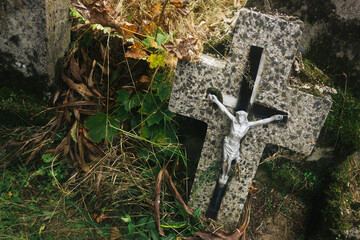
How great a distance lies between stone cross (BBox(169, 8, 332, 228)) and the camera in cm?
181

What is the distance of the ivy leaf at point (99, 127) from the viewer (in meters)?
2.35

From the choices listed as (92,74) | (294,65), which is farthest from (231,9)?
(92,74)

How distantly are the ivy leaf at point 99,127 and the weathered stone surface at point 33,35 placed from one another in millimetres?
489

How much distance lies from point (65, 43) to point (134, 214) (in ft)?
4.96

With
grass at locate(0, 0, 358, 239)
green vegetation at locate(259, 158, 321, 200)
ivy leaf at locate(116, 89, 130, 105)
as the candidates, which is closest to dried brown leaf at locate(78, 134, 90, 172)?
grass at locate(0, 0, 358, 239)

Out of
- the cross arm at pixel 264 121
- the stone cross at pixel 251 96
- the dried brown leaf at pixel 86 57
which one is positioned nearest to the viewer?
the stone cross at pixel 251 96

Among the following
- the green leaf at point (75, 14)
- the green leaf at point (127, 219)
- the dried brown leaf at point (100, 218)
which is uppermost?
the green leaf at point (75, 14)

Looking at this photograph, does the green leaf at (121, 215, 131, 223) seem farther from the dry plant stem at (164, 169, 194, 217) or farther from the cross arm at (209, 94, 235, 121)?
the cross arm at (209, 94, 235, 121)

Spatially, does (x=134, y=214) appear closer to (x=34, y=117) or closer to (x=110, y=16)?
(x=34, y=117)

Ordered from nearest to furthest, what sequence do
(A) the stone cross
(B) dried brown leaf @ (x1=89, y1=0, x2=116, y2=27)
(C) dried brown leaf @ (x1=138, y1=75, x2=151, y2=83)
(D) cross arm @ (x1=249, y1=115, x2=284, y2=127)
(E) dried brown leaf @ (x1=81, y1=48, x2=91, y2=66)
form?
(A) the stone cross → (D) cross arm @ (x1=249, y1=115, x2=284, y2=127) → (B) dried brown leaf @ (x1=89, y1=0, x2=116, y2=27) → (C) dried brown leaf @ (x1=138, y1=75, x2=151, y2=83) → (E) dried brown leaf @ (x1=81, y1=48, x2=91, y2=66)

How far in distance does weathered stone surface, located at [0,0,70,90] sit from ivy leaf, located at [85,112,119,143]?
0.49 metres

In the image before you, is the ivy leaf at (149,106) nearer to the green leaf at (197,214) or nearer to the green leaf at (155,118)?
the green leaf at (155,118)

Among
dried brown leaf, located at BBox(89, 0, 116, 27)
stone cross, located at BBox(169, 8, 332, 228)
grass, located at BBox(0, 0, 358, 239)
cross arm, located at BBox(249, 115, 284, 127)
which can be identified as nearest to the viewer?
stone cross, located at BBox(169, 8, 332, 228)

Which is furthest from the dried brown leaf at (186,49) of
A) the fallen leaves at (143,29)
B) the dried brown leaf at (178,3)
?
the dried brown leaf at (178,3)
